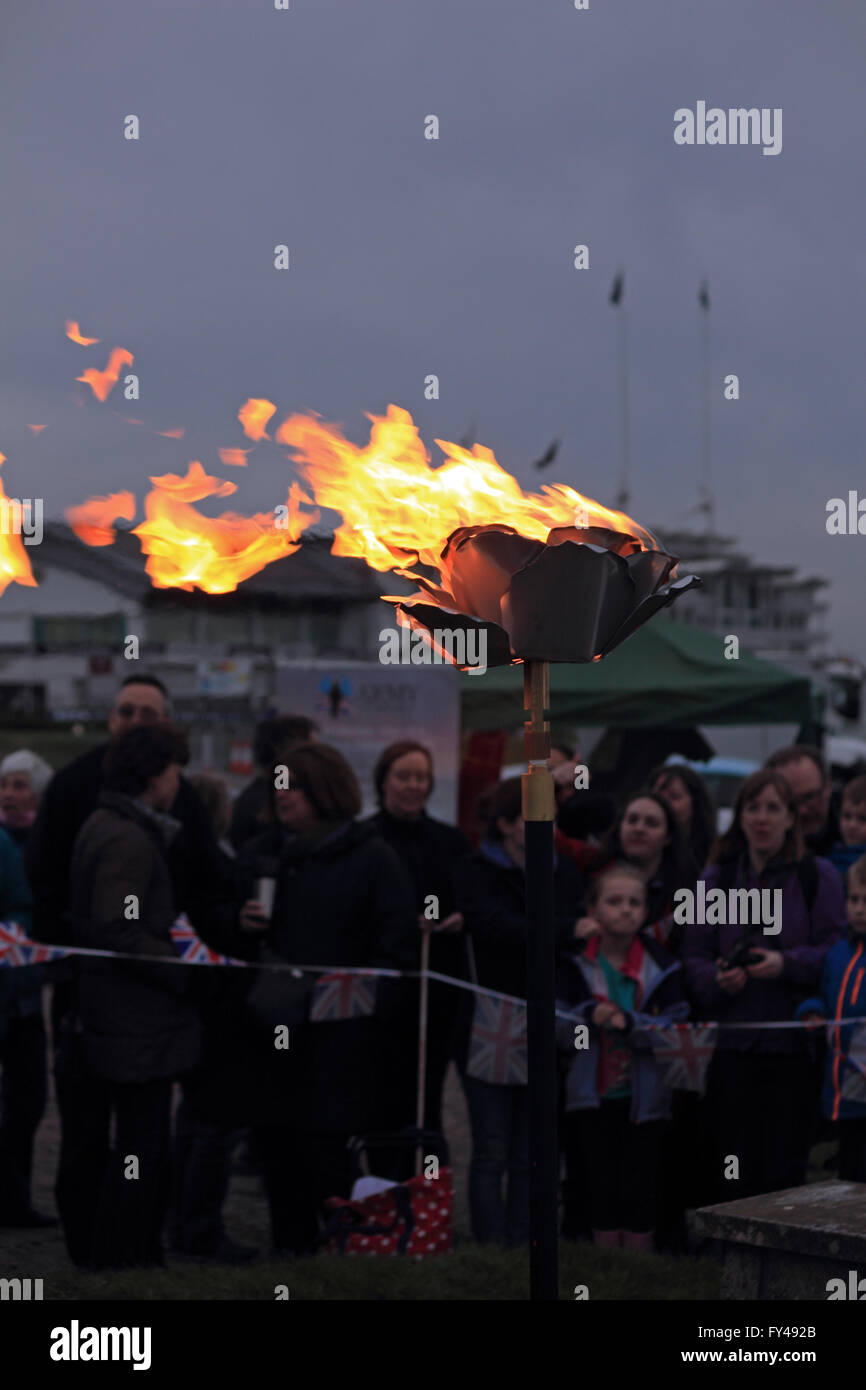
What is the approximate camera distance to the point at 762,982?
614cm

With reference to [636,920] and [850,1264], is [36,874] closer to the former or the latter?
[636,920]

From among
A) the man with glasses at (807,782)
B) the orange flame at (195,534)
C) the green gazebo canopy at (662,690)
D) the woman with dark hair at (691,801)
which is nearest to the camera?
the orange flame at (195,534)

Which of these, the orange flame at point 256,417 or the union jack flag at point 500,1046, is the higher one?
the orange flame at point 256,417

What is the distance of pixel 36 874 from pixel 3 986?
1.90ft

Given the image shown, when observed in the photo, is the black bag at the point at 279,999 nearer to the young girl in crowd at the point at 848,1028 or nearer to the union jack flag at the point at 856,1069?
the young girl in crowd at the point at 848,1028

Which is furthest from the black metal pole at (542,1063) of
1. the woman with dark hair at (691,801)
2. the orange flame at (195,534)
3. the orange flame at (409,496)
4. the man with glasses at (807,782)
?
the man with glasses at (807,782)

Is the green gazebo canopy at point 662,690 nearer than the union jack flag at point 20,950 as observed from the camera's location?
No

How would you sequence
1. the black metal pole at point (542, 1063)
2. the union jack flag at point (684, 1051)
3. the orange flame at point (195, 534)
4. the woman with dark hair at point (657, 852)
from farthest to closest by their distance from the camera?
the woman with dark hair at point (657, 852)
the union jack flag at point (684, 1051)
the orange flame at point (195, 534)
the black metal pole at point (542, 1063)

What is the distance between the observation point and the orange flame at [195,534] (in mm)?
4949

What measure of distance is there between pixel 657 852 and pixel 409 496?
2.87 metres

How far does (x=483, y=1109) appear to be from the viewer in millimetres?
6316

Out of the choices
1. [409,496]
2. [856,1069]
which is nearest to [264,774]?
[856,1069]

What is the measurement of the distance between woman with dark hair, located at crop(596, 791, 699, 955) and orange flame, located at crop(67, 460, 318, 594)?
2429mm

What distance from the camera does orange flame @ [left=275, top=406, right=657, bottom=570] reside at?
13.5 feet
